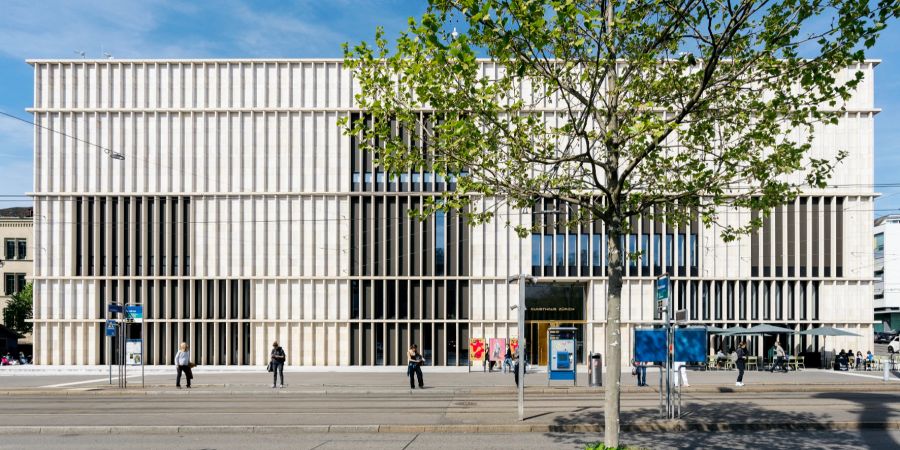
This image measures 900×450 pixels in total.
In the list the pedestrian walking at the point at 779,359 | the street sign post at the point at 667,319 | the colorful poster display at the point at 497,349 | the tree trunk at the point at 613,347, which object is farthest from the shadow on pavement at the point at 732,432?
the colorful poster display at the point at 497,349

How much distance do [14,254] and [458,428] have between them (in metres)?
60.9

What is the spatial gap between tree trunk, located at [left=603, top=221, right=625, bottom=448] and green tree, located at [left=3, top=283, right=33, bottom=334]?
2361 inches

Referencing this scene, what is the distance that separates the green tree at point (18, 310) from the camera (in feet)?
194

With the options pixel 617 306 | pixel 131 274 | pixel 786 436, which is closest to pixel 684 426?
pixel 786 436

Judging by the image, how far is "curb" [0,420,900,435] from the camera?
15.8 m

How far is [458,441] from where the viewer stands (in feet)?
48.1

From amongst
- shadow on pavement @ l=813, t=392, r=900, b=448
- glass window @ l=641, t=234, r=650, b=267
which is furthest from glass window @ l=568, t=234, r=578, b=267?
shadow on pavement @ l=813, t=392, r=900, b=448

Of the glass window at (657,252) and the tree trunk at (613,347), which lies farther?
the glass window at (657,252)

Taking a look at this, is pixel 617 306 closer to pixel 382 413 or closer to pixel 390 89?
pixel 390 89

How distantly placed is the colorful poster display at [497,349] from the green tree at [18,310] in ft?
131

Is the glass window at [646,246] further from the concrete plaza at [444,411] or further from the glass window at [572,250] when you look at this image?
the concrete plaza at [444,411]

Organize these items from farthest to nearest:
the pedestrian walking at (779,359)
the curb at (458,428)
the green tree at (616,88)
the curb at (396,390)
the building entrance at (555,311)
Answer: the building entrance at (555,311)
the pedestrian walking at (779,359)
the curb at (396,390)
the curb at (458,428)
the green tree at (616,88)

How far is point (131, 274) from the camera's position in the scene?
4150 centimetres

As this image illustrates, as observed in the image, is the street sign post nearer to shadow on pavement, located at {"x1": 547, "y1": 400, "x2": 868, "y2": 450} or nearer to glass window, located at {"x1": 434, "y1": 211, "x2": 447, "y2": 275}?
shadow on pavement, located at {"x1": 547, "y1": 400, "x2": 868, "y2": 450}
